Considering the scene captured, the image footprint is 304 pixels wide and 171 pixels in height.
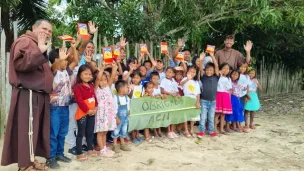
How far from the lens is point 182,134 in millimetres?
5734

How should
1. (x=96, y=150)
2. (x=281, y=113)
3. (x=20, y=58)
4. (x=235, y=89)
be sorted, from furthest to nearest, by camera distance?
(x=281, y=113), (x=235, y=89), (x=96, y=150), (x=20, y=58)

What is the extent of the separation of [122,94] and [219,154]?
1712 millimetres

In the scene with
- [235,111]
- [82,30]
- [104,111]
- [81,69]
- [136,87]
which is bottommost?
[235,111]

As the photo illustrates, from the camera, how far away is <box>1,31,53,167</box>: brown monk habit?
132 inches

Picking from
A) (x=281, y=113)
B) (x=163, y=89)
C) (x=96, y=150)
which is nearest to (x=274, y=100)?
(x=281, y=113)

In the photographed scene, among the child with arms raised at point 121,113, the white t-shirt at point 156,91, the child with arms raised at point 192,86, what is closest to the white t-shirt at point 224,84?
the child with arms raised at point 192,86

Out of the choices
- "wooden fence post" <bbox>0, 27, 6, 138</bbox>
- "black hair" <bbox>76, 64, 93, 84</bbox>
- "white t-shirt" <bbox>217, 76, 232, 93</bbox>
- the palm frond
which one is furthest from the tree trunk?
"white t-shirt" <bbox>217, 76, 232, 93</bbox>

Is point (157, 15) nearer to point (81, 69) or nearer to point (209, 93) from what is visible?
point (209, 93)

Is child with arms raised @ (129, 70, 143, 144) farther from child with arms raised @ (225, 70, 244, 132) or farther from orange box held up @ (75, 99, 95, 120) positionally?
child with arms raised @ (225, 70, 244, 132)

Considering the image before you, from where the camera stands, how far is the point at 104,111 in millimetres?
4441

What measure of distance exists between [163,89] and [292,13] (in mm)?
3276

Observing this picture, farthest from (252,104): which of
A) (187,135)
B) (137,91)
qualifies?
(137,91)

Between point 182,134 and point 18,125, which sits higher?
point 18,125

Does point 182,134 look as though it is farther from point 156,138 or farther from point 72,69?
point 72,69
